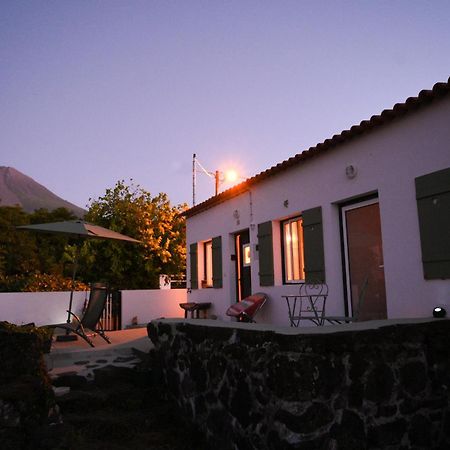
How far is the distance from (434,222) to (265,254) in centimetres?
320

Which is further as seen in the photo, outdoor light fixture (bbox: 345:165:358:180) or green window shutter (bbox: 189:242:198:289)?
green window shutter (bbox: 189:242:198:289)

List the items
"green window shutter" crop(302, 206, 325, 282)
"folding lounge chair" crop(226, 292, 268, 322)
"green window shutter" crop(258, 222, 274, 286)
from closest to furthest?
1. "green window shutter" crop(302, 206, 325, 282)
2. "folding lounge chair" crop(226, 292, 268, 322)
3. "green window shutter" crop(258, 222, 274, 286)

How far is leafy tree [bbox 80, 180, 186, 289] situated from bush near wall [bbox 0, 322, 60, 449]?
1124cm

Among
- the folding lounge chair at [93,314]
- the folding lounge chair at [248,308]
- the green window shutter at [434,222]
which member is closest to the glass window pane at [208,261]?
the folding lounge chair at [248,308]

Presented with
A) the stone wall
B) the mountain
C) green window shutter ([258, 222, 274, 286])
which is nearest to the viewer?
the stone wall

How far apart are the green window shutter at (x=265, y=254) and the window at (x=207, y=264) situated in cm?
269

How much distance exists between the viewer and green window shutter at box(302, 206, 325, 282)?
5686 mm

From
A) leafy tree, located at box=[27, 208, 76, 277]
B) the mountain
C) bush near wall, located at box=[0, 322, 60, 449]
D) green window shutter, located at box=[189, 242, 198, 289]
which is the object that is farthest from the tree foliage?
the mountain

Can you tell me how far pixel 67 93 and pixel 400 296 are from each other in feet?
27.1

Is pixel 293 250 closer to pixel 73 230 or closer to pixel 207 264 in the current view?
pixel 207 264

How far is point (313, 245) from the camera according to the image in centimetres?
582

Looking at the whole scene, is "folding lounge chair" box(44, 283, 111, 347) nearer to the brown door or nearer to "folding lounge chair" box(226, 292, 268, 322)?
"folding lounge chair" box(226, 292, 268, 322)

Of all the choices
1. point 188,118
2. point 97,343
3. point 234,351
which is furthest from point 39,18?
point 234,351

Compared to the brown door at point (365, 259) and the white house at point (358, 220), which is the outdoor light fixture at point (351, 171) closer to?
the white house at point (358, 220)
